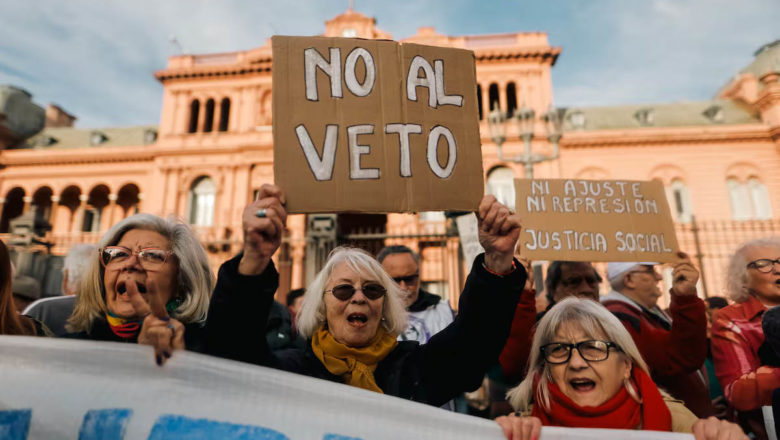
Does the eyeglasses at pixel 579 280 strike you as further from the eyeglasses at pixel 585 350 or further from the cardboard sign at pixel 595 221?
the eyeglasses at pixel 585 350

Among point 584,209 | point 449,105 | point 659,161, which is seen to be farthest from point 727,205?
point 449,105

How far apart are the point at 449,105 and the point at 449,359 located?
1.18 m

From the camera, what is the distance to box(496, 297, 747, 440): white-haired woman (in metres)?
1.93

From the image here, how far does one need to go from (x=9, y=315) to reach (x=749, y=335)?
367 centimetres

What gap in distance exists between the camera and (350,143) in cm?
214

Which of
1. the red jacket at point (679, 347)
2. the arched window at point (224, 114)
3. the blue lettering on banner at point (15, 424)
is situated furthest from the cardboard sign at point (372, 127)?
the arched window at point (224, 114)

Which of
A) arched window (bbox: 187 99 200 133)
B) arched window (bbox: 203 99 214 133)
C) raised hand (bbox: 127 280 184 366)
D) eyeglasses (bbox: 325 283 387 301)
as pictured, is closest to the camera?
raised hand (bbox: 127 280 184 366)

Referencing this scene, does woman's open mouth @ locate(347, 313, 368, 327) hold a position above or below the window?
below

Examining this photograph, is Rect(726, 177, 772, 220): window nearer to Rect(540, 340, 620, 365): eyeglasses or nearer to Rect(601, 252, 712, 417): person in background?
Rect(601, 252, 712, 417): person in background

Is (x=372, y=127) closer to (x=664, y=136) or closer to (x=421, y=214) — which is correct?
(x=421, y=214)

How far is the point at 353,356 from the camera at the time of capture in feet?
6.81

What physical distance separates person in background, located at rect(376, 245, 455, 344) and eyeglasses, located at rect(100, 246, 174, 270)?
185cm

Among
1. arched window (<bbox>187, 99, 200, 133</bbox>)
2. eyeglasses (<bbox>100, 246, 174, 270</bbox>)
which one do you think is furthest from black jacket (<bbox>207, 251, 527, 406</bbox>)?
arched window (<bbox>187, 99, 200, 133</bbox>)

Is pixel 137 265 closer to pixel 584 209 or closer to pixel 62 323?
pixel 62 323
